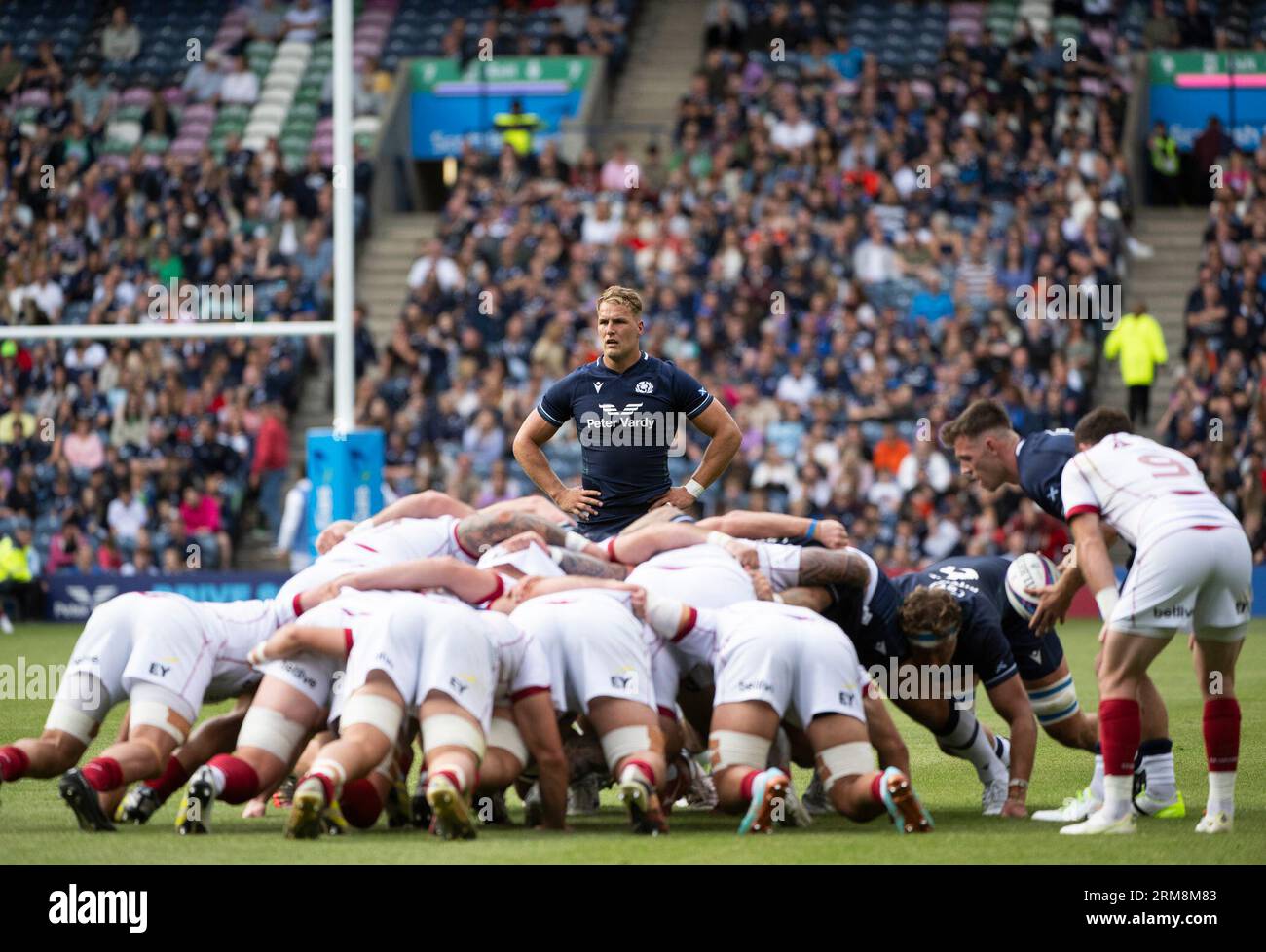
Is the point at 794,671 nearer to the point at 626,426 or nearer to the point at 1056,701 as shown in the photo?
the point at 1056,701

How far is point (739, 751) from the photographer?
294 inches

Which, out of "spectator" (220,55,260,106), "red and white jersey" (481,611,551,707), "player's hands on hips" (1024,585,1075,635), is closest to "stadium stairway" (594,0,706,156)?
"spectator" (220,55,260,106)

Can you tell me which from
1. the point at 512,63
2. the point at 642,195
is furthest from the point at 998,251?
the point at 512,63

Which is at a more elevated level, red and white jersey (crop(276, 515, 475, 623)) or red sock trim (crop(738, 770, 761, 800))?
red and white jersey (crop(276, 515, 475, 623))

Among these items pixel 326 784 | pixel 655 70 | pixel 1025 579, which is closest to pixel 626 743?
pixel 326 784

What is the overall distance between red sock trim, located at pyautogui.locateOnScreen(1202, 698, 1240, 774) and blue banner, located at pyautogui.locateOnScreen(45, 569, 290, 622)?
13.0 metres

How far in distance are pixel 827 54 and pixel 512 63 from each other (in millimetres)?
4146

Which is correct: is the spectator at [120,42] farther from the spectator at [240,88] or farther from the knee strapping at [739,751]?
the knee strapping at [739,751]

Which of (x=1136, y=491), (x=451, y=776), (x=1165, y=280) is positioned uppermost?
(x=1136, y=491)

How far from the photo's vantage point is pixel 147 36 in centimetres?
2830

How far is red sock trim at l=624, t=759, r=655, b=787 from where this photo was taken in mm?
7250

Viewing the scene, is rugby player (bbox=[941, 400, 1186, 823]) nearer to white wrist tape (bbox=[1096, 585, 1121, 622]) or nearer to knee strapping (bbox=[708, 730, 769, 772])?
white wrist tape (bbox=[1096, 585, 1121, 622])

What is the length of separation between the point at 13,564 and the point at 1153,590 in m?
15.8
